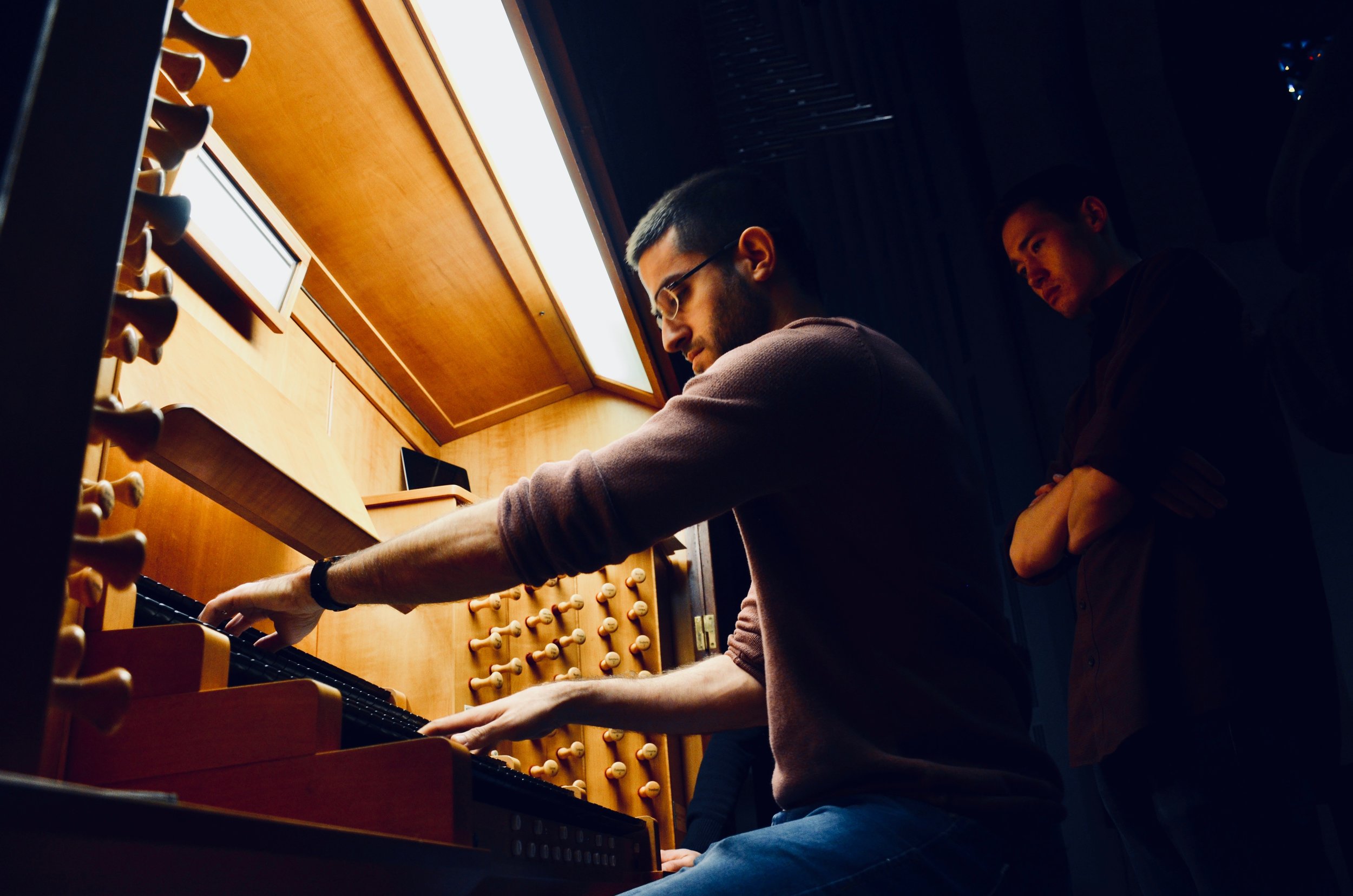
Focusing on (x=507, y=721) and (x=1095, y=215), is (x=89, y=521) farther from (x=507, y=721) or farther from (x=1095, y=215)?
(x=1095, y=215)

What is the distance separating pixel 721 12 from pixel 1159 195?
4.92 feet

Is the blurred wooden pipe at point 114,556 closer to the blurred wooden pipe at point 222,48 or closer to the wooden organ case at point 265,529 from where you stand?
the wooden organ case at point 265,529

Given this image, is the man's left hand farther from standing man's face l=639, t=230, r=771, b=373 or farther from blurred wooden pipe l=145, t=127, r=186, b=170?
standing man's face l=639, t=230, r=771, b=373

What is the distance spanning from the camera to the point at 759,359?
3.75ft

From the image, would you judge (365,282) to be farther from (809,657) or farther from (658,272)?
(809,657)

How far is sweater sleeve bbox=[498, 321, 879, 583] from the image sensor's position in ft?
3.40

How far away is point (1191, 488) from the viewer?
1504mm

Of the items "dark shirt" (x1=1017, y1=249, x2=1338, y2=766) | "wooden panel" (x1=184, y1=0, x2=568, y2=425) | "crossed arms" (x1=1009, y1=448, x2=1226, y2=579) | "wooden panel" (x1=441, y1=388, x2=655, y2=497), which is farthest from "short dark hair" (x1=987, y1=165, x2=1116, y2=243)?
"wooden panel" (x1=441, y1=388, x2=655, y2=497)

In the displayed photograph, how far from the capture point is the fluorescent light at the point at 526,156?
1.78m

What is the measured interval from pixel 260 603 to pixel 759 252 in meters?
1.00

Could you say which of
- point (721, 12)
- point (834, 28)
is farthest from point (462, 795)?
point (834, 28)

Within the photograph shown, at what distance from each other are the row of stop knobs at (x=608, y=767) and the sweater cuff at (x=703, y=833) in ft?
0.46

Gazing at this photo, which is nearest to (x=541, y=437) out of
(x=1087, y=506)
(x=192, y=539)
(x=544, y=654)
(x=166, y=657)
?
(x=544, y=654)

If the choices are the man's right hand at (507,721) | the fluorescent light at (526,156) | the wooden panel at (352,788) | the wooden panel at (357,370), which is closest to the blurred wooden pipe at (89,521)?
the wooden panel at (352,788)
